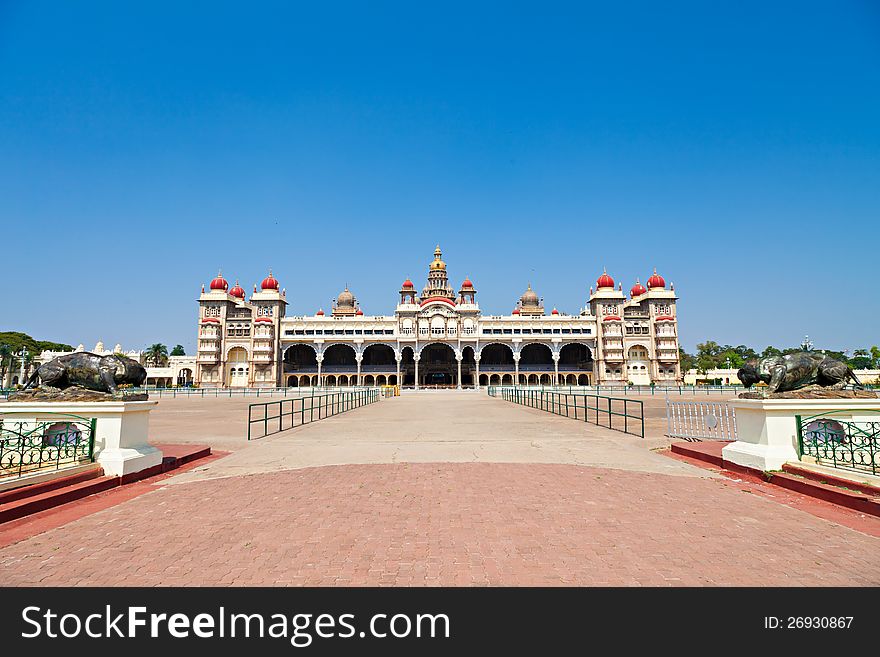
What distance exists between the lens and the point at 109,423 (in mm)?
7984

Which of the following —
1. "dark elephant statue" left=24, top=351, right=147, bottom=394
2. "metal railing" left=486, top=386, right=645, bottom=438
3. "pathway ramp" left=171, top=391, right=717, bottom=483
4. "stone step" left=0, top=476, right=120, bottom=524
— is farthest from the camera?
"metal railing" left=486, top=386, right=645, bottom=438

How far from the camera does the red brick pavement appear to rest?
407cm

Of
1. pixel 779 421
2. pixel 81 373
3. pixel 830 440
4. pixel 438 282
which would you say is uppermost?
pixel 438 282

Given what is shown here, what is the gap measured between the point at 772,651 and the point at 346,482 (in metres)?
5.90

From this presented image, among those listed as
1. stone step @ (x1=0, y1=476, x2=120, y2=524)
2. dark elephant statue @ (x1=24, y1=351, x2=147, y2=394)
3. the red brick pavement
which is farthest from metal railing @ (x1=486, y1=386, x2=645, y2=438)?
dark elephant statue @ (x1=24, y1=351, x2=147, y2=394)

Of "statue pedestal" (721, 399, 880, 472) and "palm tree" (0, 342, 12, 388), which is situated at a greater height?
"palm tree" (0, 342, 12, 388)

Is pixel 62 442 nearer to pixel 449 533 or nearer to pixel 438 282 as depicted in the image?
pixel 449 533

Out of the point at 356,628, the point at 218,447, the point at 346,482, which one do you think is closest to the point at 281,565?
the point at 356,628

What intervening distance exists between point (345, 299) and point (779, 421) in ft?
276

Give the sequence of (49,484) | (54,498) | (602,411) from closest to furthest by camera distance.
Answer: (54,498)
(49,484)
(602,411)

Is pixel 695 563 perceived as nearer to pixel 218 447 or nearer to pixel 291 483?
pixel 291 483

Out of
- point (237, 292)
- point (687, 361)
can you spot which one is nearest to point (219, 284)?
point (237, 292)

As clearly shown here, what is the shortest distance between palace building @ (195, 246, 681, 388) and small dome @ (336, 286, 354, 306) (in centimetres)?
1393

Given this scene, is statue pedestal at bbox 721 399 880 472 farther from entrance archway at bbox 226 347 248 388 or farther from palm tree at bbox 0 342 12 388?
palm tree at bbox 0 342 12 388
